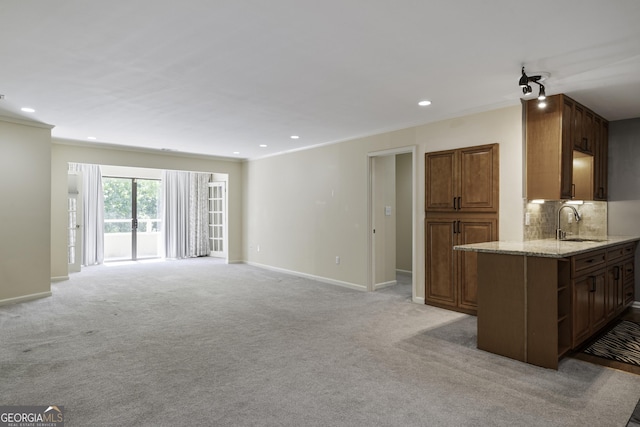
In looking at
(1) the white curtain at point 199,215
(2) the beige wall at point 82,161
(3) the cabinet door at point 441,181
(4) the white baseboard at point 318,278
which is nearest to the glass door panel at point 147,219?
(1) the white curtain at point 199,215

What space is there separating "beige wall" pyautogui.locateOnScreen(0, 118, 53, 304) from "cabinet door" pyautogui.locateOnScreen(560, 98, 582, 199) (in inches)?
267

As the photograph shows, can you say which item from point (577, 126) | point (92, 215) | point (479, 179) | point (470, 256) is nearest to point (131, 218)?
point (92, 215)

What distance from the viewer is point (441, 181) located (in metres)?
4.82

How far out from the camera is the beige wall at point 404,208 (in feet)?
25.0

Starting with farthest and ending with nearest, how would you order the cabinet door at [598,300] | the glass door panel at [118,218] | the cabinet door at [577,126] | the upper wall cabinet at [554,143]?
the glass door panel at [118,218]
the cabinet door at [577,126]
the upper wall cabinet at [554,143]
the cabinet door at [598,300]

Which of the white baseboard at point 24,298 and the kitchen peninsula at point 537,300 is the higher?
the kitchen peninsula at point 537,300

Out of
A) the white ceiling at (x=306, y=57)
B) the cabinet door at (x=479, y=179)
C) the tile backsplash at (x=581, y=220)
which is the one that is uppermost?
the white ceiling at (x=306, y=57)

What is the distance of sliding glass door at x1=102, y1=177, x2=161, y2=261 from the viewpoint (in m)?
9.55

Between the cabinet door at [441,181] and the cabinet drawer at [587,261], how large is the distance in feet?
5.05

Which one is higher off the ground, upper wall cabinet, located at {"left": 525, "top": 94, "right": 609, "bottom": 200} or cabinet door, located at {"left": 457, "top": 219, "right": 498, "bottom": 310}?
upper wall cabinet, located at {"left": 525, "top": 94, "right": 609, "bottom": 200}

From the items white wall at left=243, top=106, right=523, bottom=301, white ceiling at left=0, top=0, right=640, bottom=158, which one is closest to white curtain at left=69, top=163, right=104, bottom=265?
white wall at left=243, top=106, right=523, bottom=301

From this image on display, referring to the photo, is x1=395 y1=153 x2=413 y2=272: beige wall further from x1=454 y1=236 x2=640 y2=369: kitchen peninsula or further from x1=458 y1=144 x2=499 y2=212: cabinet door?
x1=454 y1=236 x2=640 y2=369: kitchen peninsula

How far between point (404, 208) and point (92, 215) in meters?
7.27

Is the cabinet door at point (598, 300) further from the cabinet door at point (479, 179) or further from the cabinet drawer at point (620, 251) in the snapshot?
the cabinet door at point (479, 179)
